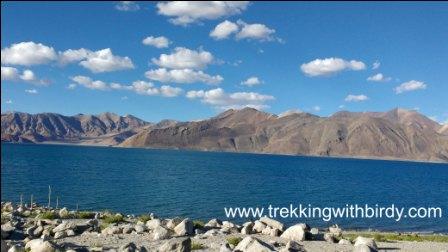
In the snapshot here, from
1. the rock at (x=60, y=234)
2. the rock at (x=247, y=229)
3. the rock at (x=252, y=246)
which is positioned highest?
the rock at (x=252, y=246)

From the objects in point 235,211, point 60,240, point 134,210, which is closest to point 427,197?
point 235,211

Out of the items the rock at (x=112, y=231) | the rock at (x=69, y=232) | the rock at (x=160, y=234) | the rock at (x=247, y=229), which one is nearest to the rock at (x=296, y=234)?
the rock at (x=247, y=229)

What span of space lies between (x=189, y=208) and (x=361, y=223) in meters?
25.8

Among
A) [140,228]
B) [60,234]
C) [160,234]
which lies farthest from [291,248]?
[60,234]

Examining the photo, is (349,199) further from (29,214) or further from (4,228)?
(4,228)

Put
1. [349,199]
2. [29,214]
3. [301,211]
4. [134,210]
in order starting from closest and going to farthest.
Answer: [29,214]
[134,210]
[301,211]
[349,199]

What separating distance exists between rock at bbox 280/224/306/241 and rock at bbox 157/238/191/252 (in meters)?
10.9

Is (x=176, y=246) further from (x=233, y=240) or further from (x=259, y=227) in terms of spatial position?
(x=259, y=227)

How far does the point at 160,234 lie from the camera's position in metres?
32.7

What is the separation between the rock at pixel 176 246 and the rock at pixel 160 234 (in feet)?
19.1

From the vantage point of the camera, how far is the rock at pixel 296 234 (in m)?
35.4

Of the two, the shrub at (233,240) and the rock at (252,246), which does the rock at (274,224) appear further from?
the rock at (252,246)

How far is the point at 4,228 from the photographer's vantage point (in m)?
33.5

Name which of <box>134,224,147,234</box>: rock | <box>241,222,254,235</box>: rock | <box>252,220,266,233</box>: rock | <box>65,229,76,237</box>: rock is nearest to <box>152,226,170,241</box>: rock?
<box>134,224,147,234</box>: rock
